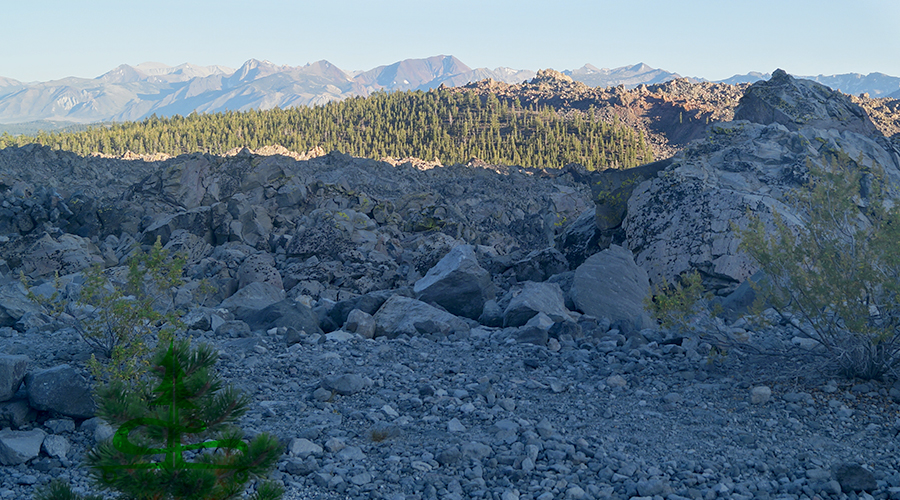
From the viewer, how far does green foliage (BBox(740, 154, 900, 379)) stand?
18.2ft

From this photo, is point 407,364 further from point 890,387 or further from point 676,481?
point 890,387

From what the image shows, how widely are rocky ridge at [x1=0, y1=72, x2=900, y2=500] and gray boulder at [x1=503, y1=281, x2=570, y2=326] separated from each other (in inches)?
1.3

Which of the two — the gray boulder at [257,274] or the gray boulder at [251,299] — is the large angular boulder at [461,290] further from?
the gray boulder at [257,274]

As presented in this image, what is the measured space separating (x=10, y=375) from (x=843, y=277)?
24.7ft

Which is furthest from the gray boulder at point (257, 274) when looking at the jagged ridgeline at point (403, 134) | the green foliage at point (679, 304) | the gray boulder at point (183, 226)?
the jagged ridgeline at point (403, 134)

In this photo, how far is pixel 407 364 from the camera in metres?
6.90

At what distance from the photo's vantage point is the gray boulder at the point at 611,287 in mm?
9047

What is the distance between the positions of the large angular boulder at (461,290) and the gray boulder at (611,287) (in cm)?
145

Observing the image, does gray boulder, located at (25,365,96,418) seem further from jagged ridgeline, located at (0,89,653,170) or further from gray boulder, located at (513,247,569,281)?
jagged ridgeline, located at (0,89,653,170)

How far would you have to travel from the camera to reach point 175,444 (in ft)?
7.34

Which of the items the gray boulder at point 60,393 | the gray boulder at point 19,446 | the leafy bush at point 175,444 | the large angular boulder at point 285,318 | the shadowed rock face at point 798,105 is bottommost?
the large angular boulder at point 285,318

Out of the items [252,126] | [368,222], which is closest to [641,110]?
[252,126]

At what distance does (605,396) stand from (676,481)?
5.86 feet

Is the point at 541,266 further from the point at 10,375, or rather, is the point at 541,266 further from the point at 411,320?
the point at 10,375
